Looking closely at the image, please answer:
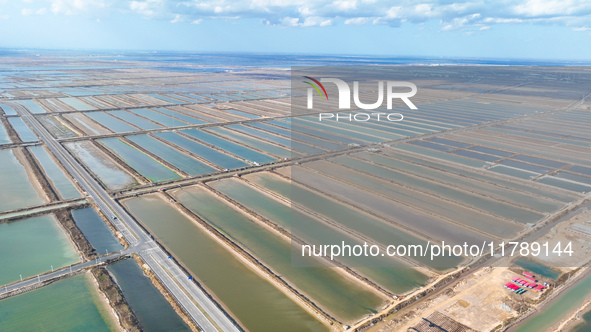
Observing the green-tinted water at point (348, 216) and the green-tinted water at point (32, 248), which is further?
the green-tinted water at point (348, 216)

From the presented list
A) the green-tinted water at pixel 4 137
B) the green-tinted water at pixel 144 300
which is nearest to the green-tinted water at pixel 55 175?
the green-tinted water at pixel 4 137

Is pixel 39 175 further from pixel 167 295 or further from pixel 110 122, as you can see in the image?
pixel 110 122

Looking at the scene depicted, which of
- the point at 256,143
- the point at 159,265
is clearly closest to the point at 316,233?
the point at 159,265

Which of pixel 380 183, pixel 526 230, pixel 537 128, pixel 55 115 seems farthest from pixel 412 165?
pixel 55 115

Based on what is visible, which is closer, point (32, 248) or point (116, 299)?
point (116, 299)

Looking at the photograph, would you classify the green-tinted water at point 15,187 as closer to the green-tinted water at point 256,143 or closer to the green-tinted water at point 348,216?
the green-tinted water at point 348,216

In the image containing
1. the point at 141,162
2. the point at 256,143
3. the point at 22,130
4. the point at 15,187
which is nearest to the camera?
the point at 15,187

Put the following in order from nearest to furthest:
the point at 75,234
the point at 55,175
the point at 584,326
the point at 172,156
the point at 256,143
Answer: the point at 584,326 < the point at 75,234 < the point at 55,175 < the point at 172,156 < the point at 256,143

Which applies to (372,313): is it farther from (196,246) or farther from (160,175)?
(160,175)
